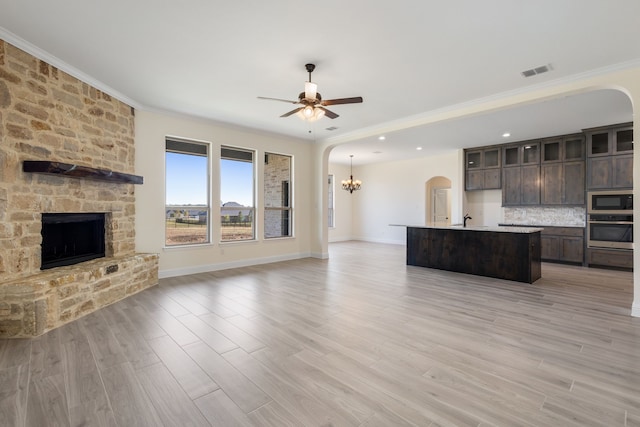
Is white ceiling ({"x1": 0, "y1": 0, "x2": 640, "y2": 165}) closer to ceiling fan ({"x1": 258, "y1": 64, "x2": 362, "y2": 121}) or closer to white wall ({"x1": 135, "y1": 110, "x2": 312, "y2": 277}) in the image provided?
ceiling fan ({"x1": 258, "y1": 64, "x2": 362, "y2": 121})

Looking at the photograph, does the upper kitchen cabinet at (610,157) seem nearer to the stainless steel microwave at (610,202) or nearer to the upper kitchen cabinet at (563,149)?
the stainless steel microwave at (610,202)

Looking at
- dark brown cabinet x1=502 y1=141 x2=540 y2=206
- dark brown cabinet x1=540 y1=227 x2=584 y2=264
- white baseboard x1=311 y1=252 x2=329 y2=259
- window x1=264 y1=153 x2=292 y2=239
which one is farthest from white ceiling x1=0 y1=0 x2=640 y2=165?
white baseboard x1=311 y1=252 x2=329 y2=259

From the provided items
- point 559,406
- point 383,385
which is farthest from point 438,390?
point 559,406

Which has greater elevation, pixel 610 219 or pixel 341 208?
pixel 341 208

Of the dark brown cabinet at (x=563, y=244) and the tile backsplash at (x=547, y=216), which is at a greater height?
the tile backsplash at (x=547, y=216)

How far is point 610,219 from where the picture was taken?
20.2 ft

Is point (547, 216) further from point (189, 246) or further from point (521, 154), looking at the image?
point (189, 246)

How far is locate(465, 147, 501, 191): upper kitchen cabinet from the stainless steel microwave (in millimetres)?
1928

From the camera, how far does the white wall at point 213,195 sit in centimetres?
520

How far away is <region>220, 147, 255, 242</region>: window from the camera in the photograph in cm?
629

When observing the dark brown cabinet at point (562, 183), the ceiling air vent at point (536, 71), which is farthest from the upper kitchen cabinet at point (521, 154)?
the ceiling air vent at point (536, 71)

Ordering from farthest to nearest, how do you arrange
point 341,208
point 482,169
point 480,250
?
point 341,208 → point 482,169 → point 480,250

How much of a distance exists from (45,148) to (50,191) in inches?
19.8

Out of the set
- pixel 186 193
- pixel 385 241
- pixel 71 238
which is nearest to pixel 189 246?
pixel 186 193
